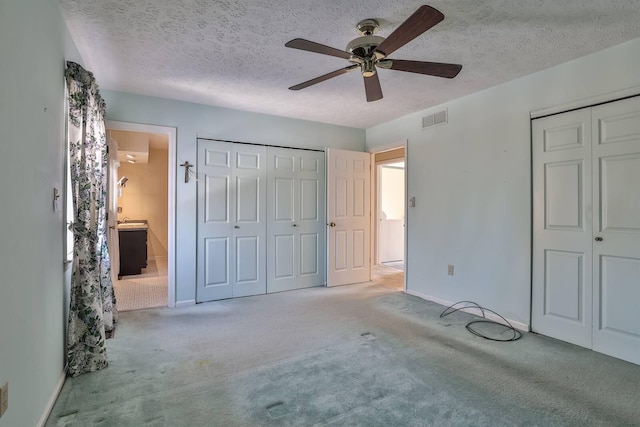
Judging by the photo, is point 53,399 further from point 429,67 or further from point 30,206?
point 429,67

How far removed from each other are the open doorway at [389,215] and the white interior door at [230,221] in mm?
2542

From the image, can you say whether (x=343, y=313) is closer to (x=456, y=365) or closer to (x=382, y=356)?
(x=382, y=356)

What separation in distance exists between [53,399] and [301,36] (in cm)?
285

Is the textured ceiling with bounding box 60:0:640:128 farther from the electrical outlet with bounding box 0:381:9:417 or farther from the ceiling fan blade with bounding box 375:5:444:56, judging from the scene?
the electrical outlet with bounding box 0:381:9:417

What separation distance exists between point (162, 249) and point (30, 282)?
6034mm

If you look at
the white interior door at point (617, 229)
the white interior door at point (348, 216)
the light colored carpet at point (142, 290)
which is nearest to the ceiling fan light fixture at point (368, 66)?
the white interior door at point (617, 229)

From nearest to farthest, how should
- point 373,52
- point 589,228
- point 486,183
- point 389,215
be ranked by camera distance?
point 373,52
point 589,228
point 486,183
point 389,215

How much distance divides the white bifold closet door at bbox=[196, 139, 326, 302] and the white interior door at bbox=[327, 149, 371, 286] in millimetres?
159

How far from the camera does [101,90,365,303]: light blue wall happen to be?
3633 mm

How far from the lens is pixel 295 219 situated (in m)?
4.66

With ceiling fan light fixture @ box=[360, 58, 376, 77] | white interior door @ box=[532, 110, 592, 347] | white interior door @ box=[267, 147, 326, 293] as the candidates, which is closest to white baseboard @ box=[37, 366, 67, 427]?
white interior door @ box=[267, 147, 326, 293]

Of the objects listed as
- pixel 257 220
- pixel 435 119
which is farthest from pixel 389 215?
pixel 257 220

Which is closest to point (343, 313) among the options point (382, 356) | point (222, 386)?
point (382, 356)

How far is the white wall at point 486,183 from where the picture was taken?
9.28 feet
